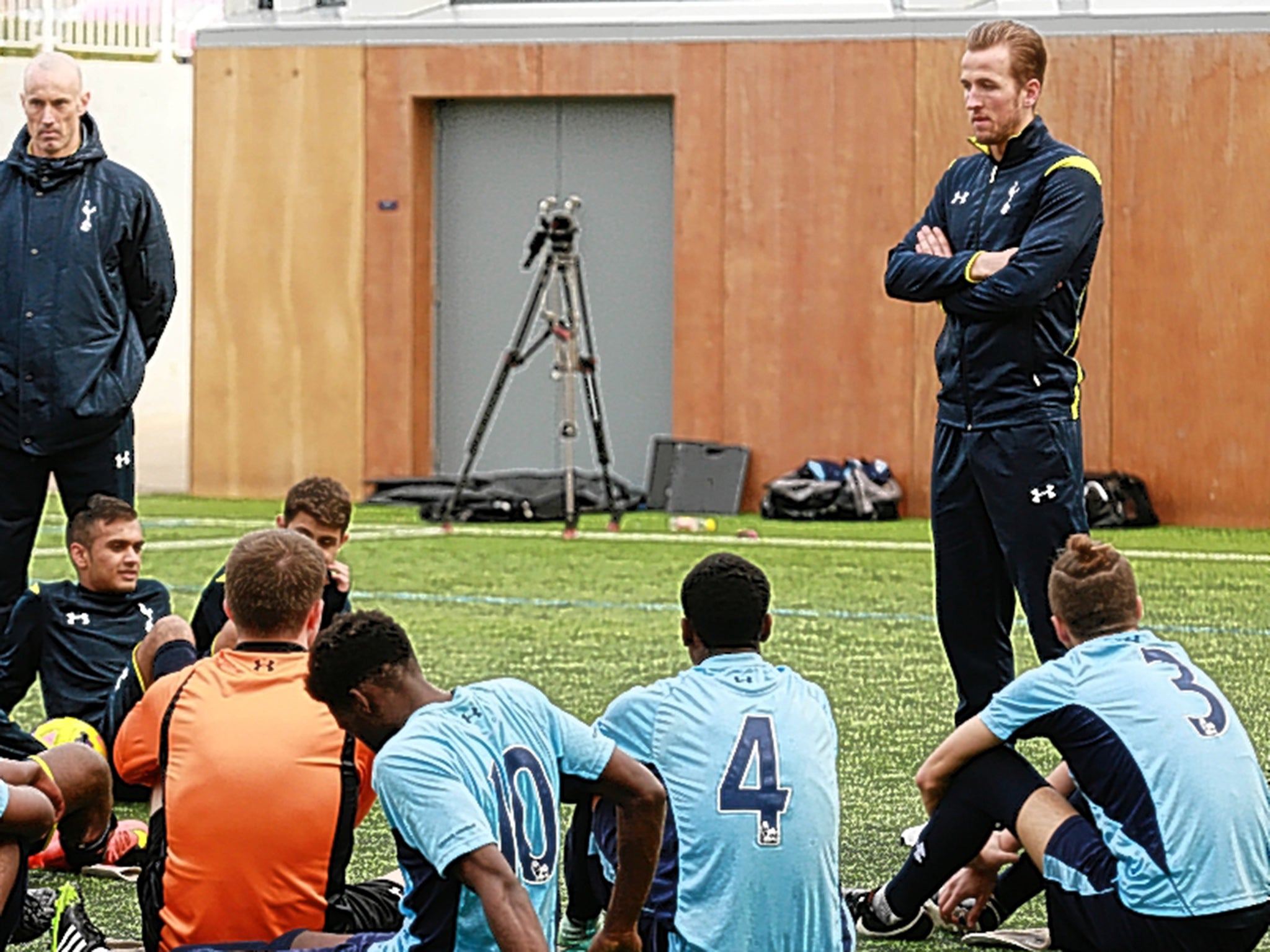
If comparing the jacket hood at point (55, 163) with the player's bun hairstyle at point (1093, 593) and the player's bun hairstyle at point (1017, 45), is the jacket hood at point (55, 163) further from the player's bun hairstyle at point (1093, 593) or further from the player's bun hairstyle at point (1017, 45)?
the player's bun hairstyle at point (1093, 593)

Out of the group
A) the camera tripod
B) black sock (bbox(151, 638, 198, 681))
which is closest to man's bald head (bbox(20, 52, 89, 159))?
black sock (bbox(151, 638, 198, 681))

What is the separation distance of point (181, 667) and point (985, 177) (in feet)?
7.00

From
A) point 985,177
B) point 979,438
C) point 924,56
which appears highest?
point 924,56

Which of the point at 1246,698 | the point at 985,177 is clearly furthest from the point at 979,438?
the point at 1246,698

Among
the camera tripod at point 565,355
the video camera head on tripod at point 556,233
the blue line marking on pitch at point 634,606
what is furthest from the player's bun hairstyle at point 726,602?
the video camera head on tripod at point 556,233

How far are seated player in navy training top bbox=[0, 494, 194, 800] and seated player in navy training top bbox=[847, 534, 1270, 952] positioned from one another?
238cm

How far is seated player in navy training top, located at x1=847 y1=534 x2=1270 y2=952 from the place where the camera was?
10.7 feet

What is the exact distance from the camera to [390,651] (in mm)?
3012

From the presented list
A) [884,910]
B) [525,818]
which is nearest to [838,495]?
[884,910]

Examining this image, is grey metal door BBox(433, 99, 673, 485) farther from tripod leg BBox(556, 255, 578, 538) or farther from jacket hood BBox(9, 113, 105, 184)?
jacket hood BBox(9, 113, 105, 184)

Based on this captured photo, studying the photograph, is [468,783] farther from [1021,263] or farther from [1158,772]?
[1021,263]

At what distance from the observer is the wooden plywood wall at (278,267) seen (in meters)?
16.0

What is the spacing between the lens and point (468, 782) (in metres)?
2.89

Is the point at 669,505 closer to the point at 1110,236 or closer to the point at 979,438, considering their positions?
the point at 1110,236
